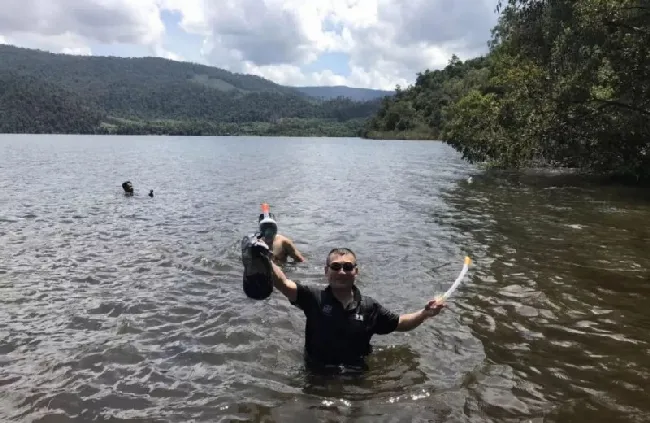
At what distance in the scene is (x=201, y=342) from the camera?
27.8 ft

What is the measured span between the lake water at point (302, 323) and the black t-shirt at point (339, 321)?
464 mm

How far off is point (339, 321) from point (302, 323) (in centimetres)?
318

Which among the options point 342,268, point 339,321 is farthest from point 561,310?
point 342,268

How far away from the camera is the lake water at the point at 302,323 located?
20.9 feet

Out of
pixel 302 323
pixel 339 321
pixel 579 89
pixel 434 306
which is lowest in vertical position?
pixel 302 323

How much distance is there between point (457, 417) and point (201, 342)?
13.9 feet

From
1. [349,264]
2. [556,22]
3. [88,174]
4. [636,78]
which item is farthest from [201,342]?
[88,174]

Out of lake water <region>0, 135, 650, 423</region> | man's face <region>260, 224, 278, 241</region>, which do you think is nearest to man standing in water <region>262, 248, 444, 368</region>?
lake water <region>0, 135, 650, 423</region>

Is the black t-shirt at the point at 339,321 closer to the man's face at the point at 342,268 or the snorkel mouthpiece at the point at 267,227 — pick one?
the man's face at the point at 342,268

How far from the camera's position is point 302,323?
31.1 ft

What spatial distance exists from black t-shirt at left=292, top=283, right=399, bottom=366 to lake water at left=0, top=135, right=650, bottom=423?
0.46 m

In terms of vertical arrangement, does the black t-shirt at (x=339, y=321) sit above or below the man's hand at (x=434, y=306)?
below

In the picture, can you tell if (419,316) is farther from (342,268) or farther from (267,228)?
(267,228)

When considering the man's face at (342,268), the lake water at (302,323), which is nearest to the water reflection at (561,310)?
the lake water at (302,323)
